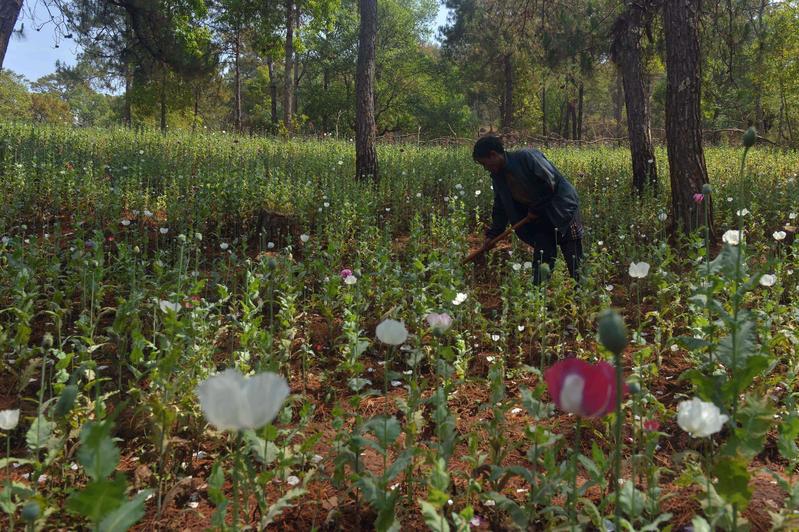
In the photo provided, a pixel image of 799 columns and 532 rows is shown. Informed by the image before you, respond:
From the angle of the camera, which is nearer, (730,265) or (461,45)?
(730,265)

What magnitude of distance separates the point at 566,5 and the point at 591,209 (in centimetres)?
418

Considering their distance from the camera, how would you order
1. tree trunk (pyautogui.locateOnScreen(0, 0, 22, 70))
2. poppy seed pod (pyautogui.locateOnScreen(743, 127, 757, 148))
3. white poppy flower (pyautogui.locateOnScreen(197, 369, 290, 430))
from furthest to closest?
1. tree trunk (pyautogui.locateOnScreen(0, 0, 22, 70))
2. poppy seed pod (pyautogui.locateOnScreen(743, 127, 757, 148))
3. white poppy flower (pyautogui.locateOnScreen(197, 369, 290, 430))

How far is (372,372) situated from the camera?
3545 millimetres

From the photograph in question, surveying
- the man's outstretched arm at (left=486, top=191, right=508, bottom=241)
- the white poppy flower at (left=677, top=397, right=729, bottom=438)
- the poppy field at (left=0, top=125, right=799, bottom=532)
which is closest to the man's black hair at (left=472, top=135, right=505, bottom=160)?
the man's outstretched arm at (left=486, top=191, right=508, bottom=241)

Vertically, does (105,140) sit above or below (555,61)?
below

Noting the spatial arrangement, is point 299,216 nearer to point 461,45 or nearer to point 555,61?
point 555,61

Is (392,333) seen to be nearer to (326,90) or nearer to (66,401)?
(66,401)

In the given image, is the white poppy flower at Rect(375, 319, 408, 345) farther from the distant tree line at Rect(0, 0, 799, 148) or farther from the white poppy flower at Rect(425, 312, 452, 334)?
the distant tree line at Rect(0, 0, 799, 148)

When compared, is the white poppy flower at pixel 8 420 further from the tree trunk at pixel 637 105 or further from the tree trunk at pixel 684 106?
the tree trunk at pixel 637 105

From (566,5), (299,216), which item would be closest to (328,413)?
(299,216)

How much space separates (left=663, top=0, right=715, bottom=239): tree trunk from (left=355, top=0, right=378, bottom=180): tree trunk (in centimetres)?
407

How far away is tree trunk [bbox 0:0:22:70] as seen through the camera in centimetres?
686

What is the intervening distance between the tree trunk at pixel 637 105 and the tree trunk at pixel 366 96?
385 cm

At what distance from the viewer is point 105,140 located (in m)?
10.9
